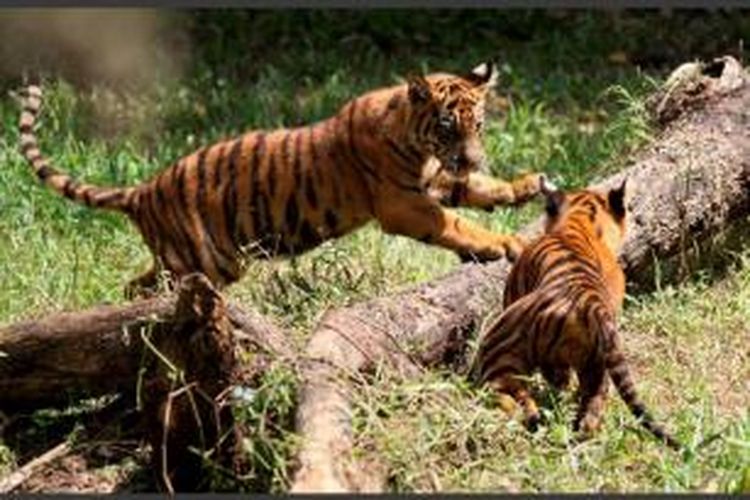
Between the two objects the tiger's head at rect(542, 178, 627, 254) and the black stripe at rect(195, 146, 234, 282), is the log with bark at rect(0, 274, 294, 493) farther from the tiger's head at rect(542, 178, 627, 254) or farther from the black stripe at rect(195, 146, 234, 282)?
the black stripe at rect(195, 146, 234, 282)

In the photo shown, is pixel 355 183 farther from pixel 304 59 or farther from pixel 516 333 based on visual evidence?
pixel 304 59

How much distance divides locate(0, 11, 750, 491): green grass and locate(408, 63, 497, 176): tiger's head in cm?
56

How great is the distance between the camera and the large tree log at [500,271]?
18.1 ft

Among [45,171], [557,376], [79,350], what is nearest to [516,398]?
[557,376]

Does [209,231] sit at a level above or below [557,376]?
above

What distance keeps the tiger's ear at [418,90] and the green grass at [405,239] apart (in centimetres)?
69

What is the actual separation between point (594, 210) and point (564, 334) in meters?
0.93

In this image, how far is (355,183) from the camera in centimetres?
778

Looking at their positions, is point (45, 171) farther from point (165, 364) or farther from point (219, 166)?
point (165, 364)

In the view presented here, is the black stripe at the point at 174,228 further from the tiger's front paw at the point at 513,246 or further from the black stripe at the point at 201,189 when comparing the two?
the tiger's front paw at the point at 513,246

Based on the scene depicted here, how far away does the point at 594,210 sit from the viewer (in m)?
6.88

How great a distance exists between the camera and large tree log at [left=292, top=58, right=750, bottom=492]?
5523 mm

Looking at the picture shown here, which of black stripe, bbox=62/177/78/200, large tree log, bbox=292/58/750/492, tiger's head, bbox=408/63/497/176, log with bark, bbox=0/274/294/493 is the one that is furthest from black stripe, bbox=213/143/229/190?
log with bark, bbox=0/274/294/493

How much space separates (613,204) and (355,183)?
126cm
